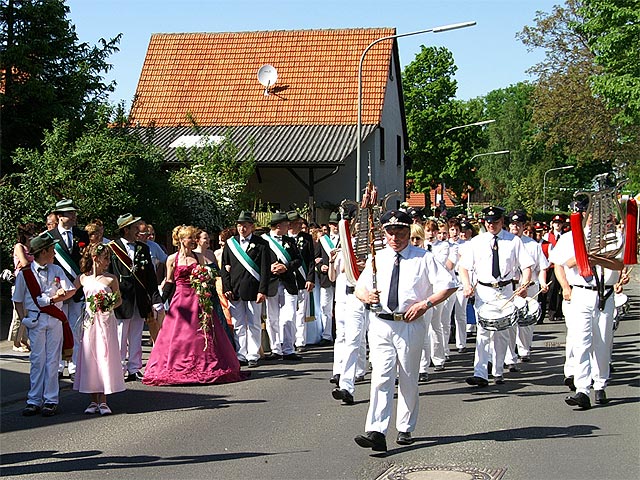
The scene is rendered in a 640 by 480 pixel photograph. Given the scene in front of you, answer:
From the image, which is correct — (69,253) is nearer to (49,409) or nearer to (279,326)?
(49,409)

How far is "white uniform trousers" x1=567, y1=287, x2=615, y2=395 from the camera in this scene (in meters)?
10.4

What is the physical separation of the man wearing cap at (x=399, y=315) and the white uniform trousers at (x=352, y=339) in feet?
6.80

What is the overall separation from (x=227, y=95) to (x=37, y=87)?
54.0 ft

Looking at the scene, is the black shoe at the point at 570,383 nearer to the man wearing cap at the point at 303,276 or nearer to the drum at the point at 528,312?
the drum at the point at 528,312

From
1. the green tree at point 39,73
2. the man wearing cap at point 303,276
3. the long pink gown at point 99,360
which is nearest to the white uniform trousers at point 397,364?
the long pink gown at point 99,360

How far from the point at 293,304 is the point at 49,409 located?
17.3 ft

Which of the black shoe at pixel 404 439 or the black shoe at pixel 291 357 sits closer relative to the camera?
the black shoe at pixel 404 439

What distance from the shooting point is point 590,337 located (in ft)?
34.4

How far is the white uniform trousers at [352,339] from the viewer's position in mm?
10711

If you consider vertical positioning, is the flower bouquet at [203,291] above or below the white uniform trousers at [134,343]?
above

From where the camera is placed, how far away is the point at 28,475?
772 centimetres

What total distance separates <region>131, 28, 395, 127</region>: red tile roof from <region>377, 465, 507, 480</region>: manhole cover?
28431mm

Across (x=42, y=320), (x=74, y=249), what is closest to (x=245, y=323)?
(x=74, y=249)

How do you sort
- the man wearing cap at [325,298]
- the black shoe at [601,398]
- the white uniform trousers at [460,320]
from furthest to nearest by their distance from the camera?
the man wearing cap at [325,298]
the white uniform trousers at [460,320]
the black shoe at [601,398]
